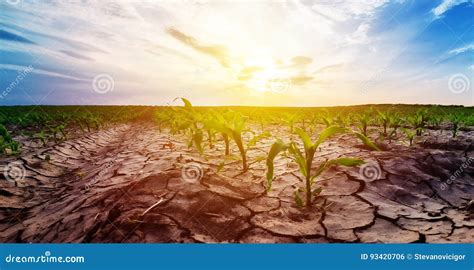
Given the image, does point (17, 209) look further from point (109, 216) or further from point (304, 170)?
point (304, 170)

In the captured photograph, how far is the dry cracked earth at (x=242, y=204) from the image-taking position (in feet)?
5.52

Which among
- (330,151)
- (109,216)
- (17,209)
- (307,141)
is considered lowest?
(17,209)

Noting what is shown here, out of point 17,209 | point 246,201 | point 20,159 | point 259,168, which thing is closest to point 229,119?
point 259,168

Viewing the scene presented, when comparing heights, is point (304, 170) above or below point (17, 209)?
above

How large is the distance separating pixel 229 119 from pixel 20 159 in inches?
105

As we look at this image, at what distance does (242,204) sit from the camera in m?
2.01

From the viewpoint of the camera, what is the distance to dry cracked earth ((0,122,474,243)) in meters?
1.68

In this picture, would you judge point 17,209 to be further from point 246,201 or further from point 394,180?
point 394,180

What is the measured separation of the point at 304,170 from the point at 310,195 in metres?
0.17

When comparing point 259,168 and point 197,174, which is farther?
point 259,168

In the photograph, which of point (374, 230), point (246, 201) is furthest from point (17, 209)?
point (374, 230)

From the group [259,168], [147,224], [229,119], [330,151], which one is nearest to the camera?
[147,224]

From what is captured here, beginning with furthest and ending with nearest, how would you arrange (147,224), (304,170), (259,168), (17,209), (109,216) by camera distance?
(259,168) → (17,209) → (304,170) → (109,216) → (147,224)

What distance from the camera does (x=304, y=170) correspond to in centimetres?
198
